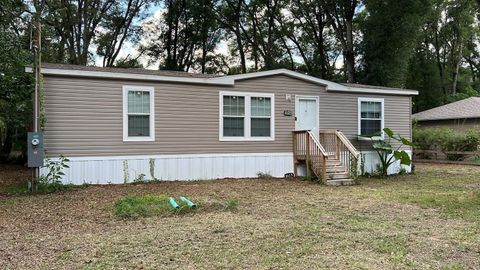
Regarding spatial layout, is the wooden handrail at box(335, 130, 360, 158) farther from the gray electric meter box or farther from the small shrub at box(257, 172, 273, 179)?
the gray electric meter box

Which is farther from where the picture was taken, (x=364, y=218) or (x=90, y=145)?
(x=90, y=145)

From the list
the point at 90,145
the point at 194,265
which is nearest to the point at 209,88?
the point at 90,145

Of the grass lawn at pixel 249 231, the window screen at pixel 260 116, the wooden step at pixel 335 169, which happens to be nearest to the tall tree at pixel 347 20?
the window screen at pixel 260 116

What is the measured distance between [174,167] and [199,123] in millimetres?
1373

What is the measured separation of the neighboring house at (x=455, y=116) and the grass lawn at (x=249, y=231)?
14.0 m

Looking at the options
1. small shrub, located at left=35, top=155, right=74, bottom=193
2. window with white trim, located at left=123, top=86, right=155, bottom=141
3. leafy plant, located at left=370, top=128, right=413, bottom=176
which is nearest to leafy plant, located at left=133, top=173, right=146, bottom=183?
window with white trim, located at left=123, top=86, right=155, bottom=141

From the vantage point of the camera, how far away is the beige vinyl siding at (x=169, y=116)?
30.8 feet

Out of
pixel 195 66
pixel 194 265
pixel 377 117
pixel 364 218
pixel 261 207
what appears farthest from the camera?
pixel 195 66

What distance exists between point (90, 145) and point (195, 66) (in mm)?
19320

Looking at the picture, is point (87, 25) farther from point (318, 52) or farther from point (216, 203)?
point (216, 203)

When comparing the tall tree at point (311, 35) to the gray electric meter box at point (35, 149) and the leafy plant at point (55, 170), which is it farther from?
the gray electric meter box at point (35, 149)

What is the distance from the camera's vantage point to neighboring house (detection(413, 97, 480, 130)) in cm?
2064

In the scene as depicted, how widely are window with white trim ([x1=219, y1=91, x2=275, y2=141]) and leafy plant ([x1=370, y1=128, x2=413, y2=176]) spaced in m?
3.53

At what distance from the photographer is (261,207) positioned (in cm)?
708
